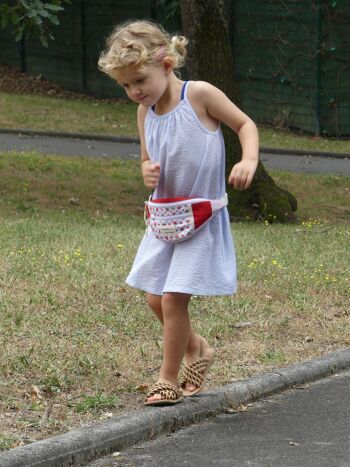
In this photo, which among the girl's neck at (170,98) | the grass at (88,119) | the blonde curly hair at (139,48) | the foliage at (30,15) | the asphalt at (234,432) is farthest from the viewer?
the grass at (88,119)

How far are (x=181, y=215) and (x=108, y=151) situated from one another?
14430mm

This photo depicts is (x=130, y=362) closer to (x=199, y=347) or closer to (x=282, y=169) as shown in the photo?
(x=199, y=347)

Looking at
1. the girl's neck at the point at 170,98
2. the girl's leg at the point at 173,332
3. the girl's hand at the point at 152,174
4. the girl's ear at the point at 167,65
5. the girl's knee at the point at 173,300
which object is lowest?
the girl's leg at the point at 173,332

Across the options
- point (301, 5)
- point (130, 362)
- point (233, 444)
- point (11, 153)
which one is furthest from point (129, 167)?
point (233, 444)

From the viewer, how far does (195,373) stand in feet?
18.7

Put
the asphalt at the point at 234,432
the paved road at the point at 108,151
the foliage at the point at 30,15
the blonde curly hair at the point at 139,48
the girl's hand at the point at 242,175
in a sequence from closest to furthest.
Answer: the asphalt at the point at 234,432 < the girl's hand at the point at 242,175 < the blonde curly hair at the point at 139,48 < the foliage at the point at 30,15 < the paved road at the point at 108,151

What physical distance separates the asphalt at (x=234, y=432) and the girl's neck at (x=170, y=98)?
52.7 inches

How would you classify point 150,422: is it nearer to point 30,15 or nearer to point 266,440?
point 266,440

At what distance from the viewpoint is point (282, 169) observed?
59.2 ft

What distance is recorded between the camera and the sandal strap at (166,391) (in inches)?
214

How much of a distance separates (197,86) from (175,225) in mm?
654

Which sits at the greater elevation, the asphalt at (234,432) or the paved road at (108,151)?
the asphalt at (234,432)

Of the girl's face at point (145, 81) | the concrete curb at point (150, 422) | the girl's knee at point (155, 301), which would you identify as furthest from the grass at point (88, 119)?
the girl's face at point (145, 81)

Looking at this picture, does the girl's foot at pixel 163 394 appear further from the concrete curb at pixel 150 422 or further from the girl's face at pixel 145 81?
the girl's face at pixel 145 81
